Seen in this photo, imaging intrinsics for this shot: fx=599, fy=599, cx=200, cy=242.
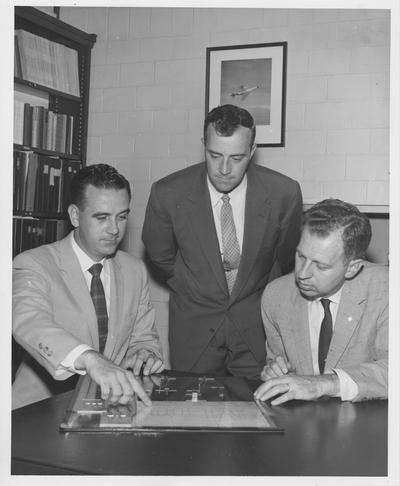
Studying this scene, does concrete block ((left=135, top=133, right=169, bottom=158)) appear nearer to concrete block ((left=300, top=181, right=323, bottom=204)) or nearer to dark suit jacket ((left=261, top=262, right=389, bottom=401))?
concrete block ((left=300, top=181, right=323, bottom=204))

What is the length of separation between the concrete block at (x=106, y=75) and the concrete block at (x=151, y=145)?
44 centimetres

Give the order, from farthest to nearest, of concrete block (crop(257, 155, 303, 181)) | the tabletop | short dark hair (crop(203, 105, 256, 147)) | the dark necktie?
concrete block (crop(257, 155, 303, 181))
short dark hair (crop(203, 105, 256, 147))
the dark necktie
the tabletop

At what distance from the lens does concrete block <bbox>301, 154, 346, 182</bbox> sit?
3727mm

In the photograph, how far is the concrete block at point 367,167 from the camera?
3646mm

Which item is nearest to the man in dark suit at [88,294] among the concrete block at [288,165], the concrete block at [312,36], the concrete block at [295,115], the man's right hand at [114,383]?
the man's right hand at [114,383]

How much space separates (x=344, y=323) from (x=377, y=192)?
74.4 inches

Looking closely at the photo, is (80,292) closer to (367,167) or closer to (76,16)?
(367,167)

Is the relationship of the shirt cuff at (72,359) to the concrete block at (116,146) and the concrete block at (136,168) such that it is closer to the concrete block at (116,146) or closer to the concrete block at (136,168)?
the concrete block at (136,168)

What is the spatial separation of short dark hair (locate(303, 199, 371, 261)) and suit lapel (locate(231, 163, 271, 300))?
2.02 feet

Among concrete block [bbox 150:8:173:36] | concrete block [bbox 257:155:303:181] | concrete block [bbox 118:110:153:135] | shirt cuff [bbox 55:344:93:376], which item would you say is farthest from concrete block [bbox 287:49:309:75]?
shirt cuff [bbox 55:344:93:376]

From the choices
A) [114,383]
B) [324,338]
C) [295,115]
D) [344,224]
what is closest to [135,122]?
[295,115]
